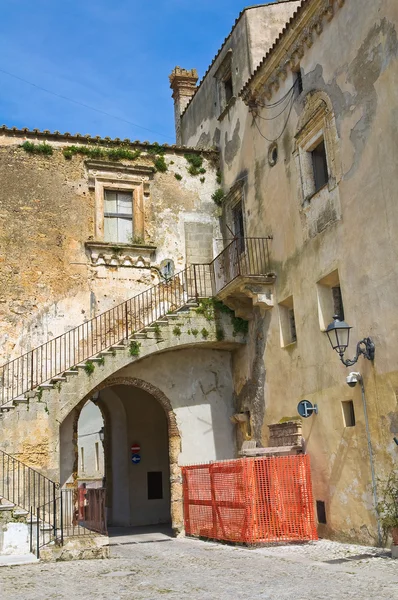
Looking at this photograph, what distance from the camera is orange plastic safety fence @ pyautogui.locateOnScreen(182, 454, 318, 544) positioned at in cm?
1233

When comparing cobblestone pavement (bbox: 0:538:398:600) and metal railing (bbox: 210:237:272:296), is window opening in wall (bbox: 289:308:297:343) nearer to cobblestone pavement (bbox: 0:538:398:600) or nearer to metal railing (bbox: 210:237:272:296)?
metal railing (bbox: 210:237:272:296)

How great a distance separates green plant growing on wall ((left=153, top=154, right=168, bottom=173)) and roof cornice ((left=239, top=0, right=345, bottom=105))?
10.3ft

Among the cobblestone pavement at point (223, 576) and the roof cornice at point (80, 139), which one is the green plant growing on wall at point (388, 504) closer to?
the cobblestone pavement at point (223, 576)

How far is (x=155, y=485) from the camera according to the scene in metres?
22.0

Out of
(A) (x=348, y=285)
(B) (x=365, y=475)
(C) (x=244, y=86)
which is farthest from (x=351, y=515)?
(C) (x=244, y=86)

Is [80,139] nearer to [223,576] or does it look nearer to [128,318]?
[128,318]

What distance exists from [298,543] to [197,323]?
20.8ft

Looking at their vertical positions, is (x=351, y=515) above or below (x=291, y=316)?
below

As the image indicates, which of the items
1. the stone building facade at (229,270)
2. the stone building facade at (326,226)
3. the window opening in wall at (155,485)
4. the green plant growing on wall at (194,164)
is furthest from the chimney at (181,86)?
the window opening in wall at (155,485)

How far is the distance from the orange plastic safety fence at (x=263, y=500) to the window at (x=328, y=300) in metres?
2.87

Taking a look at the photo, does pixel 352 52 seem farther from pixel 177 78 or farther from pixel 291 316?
pixel 177 78

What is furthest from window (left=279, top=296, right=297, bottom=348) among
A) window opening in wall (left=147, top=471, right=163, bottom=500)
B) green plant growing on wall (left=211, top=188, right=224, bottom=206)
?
window opening in wall (left=147, top=471, right=163, bottom=500)

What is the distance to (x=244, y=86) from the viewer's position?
56.4ft

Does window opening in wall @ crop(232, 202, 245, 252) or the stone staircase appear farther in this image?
window opening in wall @ crop(232, 202, 245, 252)
